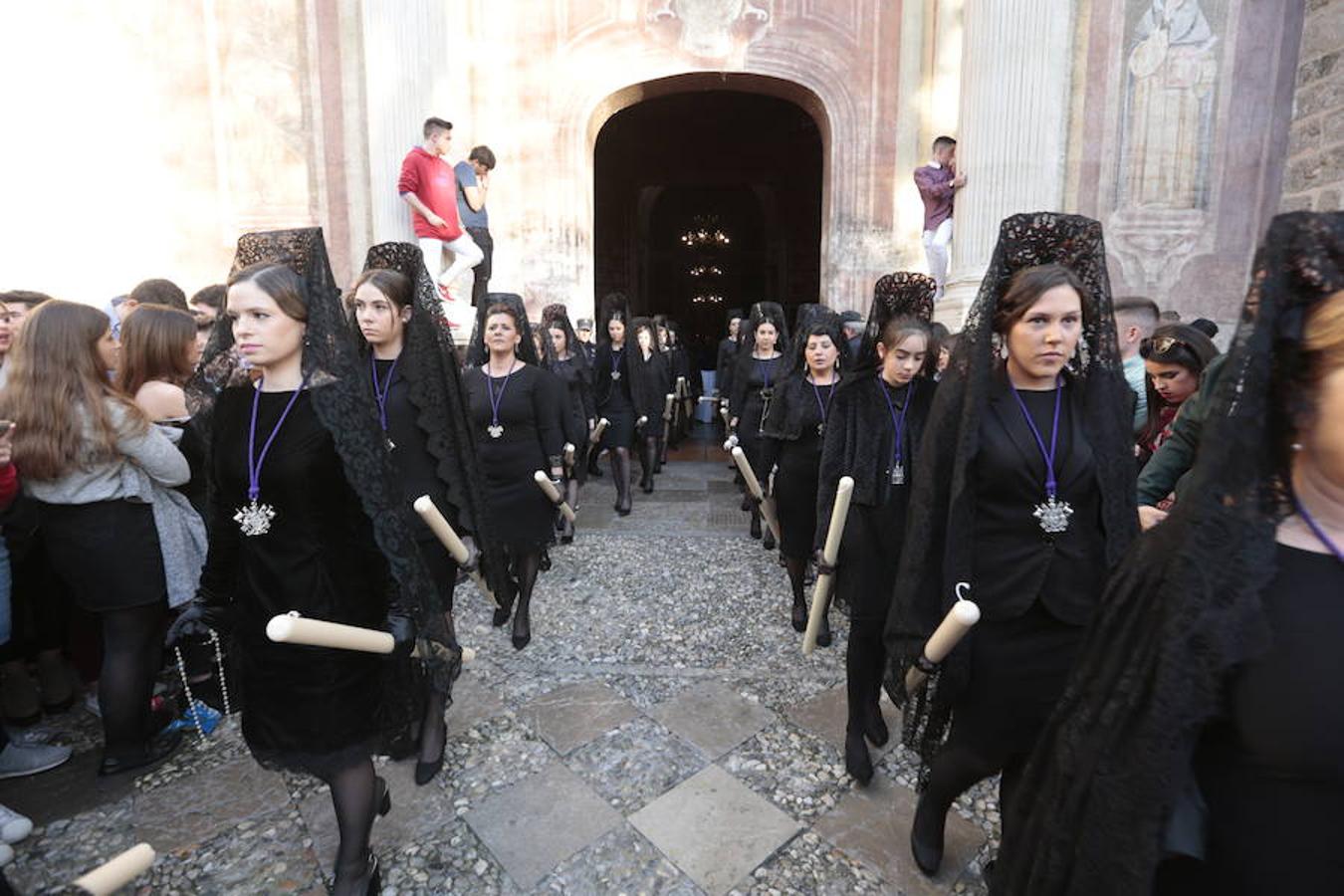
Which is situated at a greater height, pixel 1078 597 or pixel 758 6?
pixel 758 6

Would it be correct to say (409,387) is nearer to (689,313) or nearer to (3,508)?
(3,508)

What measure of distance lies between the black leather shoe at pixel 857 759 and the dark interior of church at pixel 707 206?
1360 centimetres

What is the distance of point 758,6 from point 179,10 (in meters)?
7.52

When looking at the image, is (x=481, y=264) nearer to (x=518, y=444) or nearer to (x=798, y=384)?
(x=518, y=444)

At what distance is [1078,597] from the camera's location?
6.56 ft

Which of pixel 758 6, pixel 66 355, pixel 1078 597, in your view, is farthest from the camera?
pixel 758 6

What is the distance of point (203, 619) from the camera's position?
2273 mm

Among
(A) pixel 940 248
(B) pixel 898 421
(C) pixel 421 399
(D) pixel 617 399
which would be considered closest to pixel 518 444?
(C) pixel 421 399

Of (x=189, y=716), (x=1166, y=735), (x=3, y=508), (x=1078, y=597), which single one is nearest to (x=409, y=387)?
(x=3, y=508)

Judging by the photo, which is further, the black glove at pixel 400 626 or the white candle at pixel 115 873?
the black glove at pixel 400 626

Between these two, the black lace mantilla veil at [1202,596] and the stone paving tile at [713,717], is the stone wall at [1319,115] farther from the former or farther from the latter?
the black lace mantilla veil at [1202,596]

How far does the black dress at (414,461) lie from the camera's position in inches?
122

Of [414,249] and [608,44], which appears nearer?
[414,249]

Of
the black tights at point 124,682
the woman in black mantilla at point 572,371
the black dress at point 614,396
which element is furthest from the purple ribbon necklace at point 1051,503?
the black dress at point 614,396
